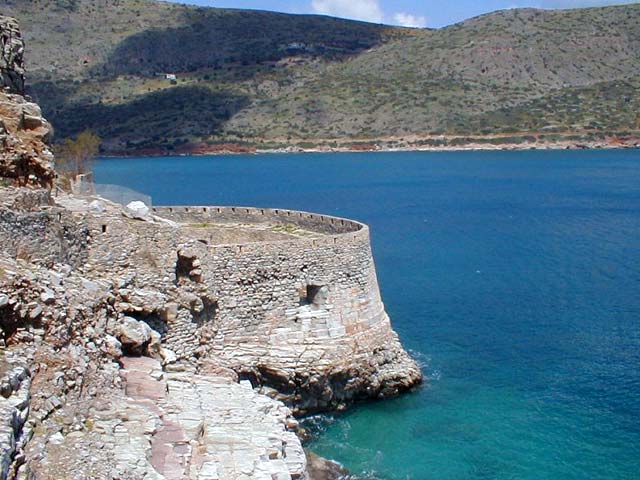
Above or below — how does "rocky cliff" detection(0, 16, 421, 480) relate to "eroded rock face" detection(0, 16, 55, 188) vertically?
below

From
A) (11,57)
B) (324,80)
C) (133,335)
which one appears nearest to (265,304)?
(133,335)

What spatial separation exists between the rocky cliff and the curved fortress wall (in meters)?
0.04

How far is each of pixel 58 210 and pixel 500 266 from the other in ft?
96.2

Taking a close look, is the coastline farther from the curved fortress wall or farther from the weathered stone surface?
the weathered stone surface

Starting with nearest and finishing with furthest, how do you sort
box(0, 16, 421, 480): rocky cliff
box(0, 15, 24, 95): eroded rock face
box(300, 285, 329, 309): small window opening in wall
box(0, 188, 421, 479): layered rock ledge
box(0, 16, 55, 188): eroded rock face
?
box(0, 16, 421, 480): rocky cliff
box(0, 188, 421, 479): layered rock ledge
box(0, 16, 55, 188): eroded rock face
box(0, 15, 24, 95): eroded rock face
box(300, 285, 329, 309): small window opening in wall

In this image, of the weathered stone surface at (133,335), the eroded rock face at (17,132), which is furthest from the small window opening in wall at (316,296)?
the eroded rock face at (17,132)

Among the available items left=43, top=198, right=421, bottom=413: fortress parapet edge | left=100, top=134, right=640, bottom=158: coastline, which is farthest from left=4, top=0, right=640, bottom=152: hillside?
left=43, top=198, right=421, bottom=413: fortress parapet edge

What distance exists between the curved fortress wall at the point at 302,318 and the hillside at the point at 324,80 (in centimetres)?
9685

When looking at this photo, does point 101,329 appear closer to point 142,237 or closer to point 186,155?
point 142,237

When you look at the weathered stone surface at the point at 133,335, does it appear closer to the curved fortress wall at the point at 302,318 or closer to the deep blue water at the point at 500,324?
the curved fortress wall at the point at 302,318

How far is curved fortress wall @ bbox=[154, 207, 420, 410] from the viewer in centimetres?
1886

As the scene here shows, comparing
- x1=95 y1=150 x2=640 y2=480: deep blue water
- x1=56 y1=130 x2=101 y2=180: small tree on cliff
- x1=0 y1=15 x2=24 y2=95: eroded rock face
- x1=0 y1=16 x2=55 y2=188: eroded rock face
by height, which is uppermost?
x1=0 y1=15 x2=24 y2=95: eroded rock face

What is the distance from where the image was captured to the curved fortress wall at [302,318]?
18.9 metres

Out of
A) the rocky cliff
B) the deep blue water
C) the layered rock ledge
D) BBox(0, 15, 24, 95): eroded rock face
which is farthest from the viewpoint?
the deep blue water
